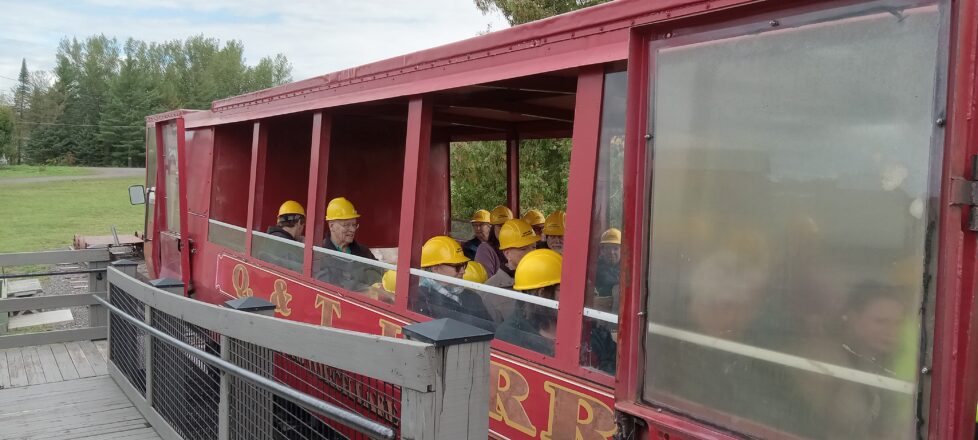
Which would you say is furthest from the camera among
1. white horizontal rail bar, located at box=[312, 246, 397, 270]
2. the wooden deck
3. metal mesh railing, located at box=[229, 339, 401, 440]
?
the wooden deck

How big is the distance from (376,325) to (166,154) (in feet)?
15.9

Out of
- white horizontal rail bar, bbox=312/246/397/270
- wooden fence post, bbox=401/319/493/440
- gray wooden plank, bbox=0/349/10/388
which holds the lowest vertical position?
gray wooden plank, bbox=0/349/10/388

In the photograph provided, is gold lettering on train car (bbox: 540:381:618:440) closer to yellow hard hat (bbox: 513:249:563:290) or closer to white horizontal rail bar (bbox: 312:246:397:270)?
yellow hard hat (bbox: 513:249:563:290)

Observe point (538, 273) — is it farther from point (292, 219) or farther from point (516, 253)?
point (292, 219)

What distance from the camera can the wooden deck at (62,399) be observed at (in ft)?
16.1

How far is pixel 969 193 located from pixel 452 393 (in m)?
1.42

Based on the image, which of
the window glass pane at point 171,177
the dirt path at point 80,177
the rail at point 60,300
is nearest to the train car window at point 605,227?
the window glass pane at point 171,177

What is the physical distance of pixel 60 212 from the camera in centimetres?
3522

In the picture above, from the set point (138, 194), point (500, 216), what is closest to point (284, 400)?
point (500, 216)

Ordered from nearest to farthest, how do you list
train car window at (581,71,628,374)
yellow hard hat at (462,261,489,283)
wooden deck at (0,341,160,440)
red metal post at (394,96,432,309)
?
1. train car window at (581,71,628,374)
2. red metal post at (394,96,432,309)
3. yellow hard hat at (462,261,489,283)
4. wooden deck at (0,341,160,440)

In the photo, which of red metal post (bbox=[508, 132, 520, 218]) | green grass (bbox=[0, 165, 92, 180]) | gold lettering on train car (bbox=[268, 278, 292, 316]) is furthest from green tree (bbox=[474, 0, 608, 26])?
green grass (bbox=[0, 165, 92, 180])

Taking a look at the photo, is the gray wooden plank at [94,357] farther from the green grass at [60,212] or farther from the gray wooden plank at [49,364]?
the green grass at [60,212]

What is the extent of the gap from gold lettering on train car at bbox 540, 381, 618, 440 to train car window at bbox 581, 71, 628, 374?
0.44 feet

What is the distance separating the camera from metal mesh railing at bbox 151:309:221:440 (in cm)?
409
